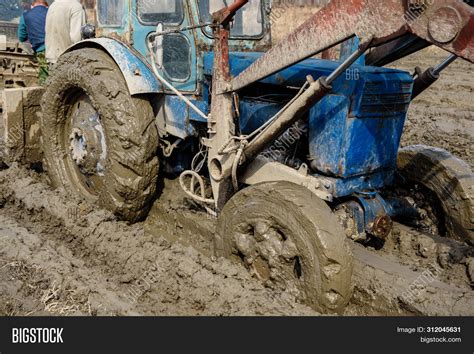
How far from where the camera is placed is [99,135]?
169 inches

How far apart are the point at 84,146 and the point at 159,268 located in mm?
1463

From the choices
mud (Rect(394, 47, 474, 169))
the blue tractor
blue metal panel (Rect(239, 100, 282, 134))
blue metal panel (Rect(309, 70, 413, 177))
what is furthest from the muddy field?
mud (Rect(394, 47, 474, 169))

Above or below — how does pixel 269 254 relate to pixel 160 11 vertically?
below

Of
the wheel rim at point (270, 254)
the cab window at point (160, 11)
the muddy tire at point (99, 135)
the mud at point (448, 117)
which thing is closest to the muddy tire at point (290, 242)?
the wheel rim at point (270, 254)

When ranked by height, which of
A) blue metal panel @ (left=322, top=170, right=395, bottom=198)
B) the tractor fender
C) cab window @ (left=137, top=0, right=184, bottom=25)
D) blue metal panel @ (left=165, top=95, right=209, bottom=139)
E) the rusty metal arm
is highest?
cab window @ (left=137, top=0, right=184, bottom=25)

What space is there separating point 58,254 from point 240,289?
155cm

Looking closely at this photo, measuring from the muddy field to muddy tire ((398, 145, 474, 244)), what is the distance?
0.37 meters

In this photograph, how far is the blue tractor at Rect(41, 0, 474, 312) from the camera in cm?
284

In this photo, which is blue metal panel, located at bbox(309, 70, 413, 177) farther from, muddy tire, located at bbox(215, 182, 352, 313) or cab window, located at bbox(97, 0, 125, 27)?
cab window, located at bbox(97, 0, 125, 27)

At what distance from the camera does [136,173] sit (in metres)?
3.95

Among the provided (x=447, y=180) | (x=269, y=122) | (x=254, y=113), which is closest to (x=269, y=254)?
(x=269, y=122)

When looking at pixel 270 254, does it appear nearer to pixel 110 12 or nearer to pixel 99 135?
pixel 99 135

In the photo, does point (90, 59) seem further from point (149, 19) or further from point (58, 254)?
point (58, 254)

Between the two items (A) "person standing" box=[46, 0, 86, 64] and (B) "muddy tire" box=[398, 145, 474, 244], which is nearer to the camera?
(B) "muddy tire" box=[398, 145, 474, 244]
